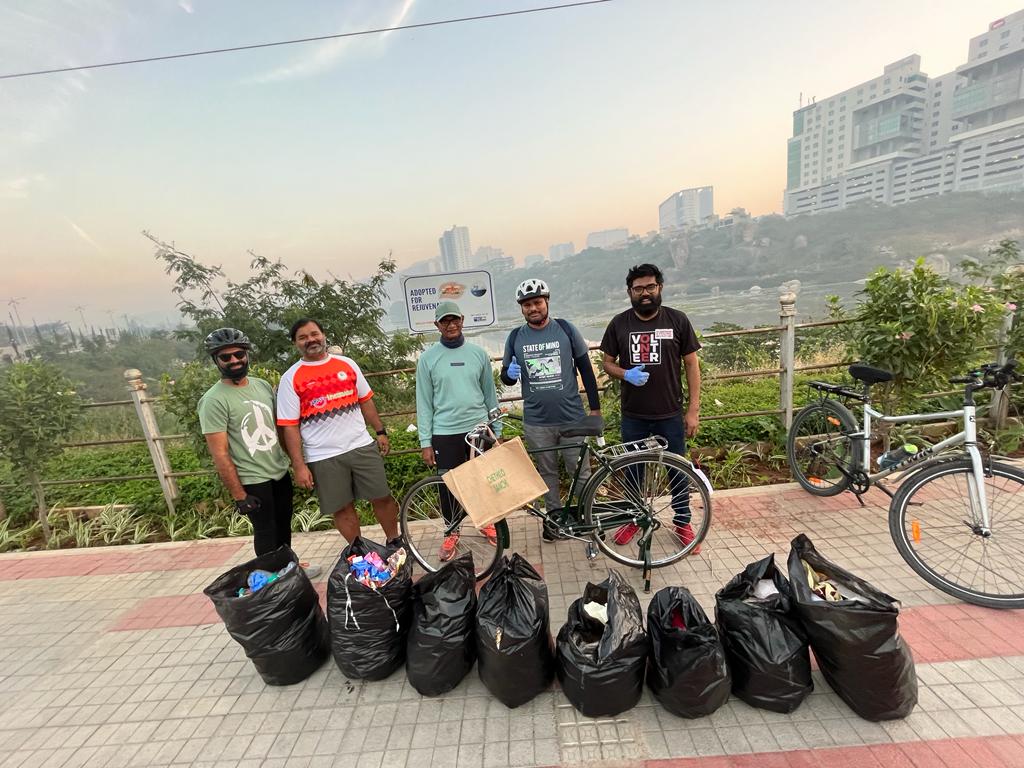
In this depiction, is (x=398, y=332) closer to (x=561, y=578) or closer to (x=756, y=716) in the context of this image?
(x=561, y=578)

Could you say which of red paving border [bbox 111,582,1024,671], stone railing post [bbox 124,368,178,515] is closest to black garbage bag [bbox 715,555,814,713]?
red paving border [bbox 111,582,1024,671]

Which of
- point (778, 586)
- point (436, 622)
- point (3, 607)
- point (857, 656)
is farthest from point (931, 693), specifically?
point (3, 607)

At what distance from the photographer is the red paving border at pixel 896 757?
5.11 ft

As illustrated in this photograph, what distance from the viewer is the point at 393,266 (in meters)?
6.13

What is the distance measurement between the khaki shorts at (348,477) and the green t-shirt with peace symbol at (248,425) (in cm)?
27

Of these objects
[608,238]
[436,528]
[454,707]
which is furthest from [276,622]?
[608,238]

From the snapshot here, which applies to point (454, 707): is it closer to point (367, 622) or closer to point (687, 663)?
point (367, 622)

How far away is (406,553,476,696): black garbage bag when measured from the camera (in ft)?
6.57

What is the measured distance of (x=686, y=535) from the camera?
10.1 ft

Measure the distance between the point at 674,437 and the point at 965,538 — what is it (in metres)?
1.88

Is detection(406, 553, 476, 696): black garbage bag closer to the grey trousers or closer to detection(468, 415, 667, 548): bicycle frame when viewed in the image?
detection(468, 415, 667, 548): bicycle frame

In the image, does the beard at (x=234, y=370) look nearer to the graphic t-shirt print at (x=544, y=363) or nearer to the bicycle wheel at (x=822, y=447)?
the graphic t-shirt print at (x=544, y=363)

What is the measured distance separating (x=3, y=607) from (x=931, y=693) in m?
5.87

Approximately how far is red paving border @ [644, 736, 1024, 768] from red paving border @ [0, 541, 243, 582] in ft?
12.3
